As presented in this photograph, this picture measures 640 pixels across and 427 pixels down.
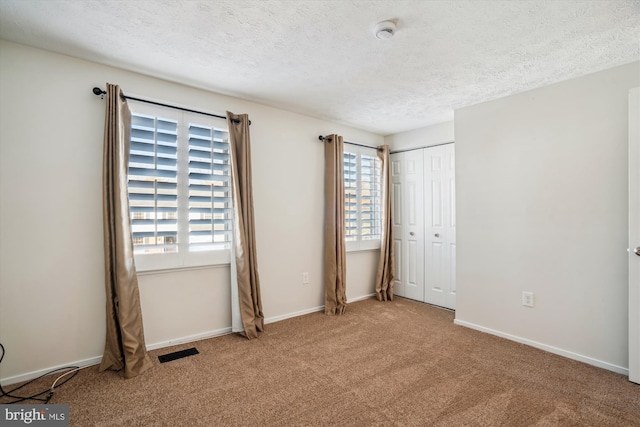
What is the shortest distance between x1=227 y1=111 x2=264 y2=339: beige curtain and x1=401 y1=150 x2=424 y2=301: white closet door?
2.24 meters

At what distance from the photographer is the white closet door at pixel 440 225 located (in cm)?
386

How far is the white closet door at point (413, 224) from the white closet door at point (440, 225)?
8cm

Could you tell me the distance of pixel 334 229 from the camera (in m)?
3.67

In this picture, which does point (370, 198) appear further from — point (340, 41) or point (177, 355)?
point (177, 355)

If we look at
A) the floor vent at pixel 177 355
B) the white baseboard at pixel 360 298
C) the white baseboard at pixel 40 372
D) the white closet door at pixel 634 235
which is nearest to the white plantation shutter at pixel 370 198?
the white baseboard at pixel 360 298

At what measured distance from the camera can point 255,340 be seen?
2.88 meters

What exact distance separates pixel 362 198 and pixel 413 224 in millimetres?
793

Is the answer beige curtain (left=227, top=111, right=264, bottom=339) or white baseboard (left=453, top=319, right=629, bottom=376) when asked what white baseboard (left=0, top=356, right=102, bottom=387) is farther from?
white baseboard (left=453, top=319, right=629, bottom=376)

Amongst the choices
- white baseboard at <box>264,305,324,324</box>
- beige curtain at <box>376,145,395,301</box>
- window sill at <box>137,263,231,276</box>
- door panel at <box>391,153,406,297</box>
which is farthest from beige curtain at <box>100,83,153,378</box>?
door panel at <box>391,153,406,297</box>

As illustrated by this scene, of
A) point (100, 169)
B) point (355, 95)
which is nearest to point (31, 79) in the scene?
point (100, 169)

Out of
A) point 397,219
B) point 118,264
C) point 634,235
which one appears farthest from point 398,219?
point 118,264

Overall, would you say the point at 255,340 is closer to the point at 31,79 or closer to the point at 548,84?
the point at 31,79

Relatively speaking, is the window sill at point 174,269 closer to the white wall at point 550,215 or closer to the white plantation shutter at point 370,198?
the white plantation shutter at point 370,198

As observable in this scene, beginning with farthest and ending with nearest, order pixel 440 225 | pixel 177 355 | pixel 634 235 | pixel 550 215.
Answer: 1. pixel 440 225
2. pixel 550 215
3. pixel 177 355
4. pixel 634 235
